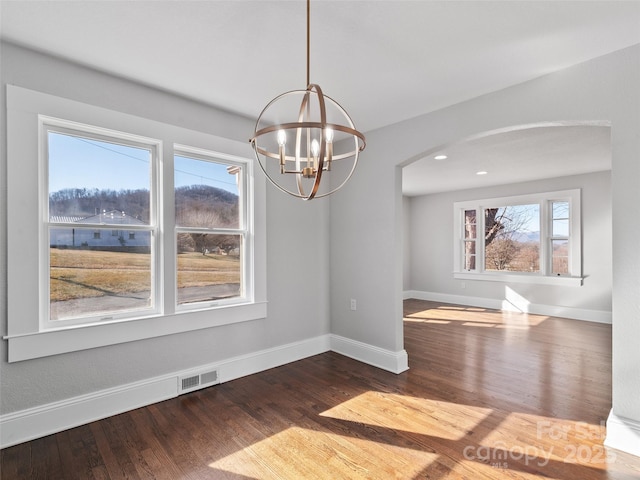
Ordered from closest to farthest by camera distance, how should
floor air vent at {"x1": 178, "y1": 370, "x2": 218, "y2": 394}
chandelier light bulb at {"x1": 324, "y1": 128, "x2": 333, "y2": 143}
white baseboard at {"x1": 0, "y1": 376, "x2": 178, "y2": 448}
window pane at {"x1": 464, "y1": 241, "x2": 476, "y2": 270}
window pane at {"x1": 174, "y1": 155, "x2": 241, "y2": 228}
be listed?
chandelier light bulb at {"x1": 324, "y1": 128, "x2": 333, "y2": 143}
white baseboard at {"x1": 0, "y1": 376, "x2": 178, "y2": 448}
floor air vent at {"x1": 178, "y1": 370, "x2": 218, "y2": 394}
window pane at {"x1": 174, "y1": 155, "x2": 241, "y2": 228}
window pane at {"x1": 464, "y1": 241, "x2": 476, "y2": 270}

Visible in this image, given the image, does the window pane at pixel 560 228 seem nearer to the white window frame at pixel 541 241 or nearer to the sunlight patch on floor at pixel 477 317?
the white window frame at pixel 541 241

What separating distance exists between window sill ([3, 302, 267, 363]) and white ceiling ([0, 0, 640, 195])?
6.40 ft

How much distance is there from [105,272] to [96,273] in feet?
0.20

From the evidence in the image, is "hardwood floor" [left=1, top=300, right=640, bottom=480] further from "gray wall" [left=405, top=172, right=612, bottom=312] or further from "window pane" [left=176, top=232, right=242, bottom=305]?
"gray wall" [left=405, top=172, right=612, bottom=312]

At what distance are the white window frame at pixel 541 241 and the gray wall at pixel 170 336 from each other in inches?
174

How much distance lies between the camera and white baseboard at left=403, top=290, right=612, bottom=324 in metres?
5.60

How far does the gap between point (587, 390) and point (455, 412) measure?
1385 mm

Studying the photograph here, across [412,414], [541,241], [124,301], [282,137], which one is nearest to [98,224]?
[124,301]

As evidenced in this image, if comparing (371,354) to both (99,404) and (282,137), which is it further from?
(282,137)

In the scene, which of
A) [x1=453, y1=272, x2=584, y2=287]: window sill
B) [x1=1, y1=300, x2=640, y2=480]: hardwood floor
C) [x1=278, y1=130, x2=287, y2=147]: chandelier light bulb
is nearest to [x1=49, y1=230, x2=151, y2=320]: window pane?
[x1=1, y1=300, x2=640, y2=480]: hardwood floor

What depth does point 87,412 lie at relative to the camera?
95.7 inches

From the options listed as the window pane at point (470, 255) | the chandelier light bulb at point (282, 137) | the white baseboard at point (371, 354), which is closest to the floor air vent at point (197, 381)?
the white baseboard at point (371, 354)

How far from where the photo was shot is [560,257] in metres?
6.11

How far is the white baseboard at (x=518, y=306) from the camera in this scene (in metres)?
5.60
